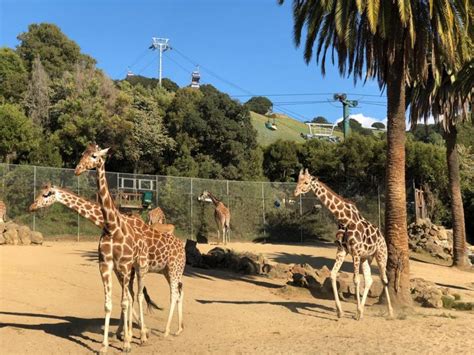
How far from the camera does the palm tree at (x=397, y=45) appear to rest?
1336cm

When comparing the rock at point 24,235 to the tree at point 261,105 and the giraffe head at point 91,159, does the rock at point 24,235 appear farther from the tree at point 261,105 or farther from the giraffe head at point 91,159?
the tree at point 261,105

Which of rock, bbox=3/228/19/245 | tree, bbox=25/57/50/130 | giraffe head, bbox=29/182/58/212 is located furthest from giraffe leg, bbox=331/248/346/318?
tree, bbox=25/57/50/130

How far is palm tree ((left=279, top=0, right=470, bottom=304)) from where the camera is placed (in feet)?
43.8

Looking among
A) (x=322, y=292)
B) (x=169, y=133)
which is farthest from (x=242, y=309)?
(x=169, y=133)

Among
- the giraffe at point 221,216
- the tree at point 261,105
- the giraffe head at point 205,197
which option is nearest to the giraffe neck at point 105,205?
the giraffe at point 221,216

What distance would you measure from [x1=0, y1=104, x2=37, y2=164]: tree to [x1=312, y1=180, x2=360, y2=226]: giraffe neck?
82.0 feet

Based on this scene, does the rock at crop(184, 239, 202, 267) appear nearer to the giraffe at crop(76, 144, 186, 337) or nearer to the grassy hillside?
the giraffe at crop(76, 144, 186, 337)

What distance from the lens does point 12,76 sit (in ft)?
134

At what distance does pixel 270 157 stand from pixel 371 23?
30.7 metres

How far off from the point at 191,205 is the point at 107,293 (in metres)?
22.1

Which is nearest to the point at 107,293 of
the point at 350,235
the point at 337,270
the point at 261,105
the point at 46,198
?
the point at 46,198

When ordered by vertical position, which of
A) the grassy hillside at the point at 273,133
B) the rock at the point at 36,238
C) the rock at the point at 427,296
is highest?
the grassy hillside at the point at 273,133

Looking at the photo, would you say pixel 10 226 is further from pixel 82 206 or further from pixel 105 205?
pixel 105 205

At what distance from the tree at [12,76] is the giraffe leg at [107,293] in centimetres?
3420
